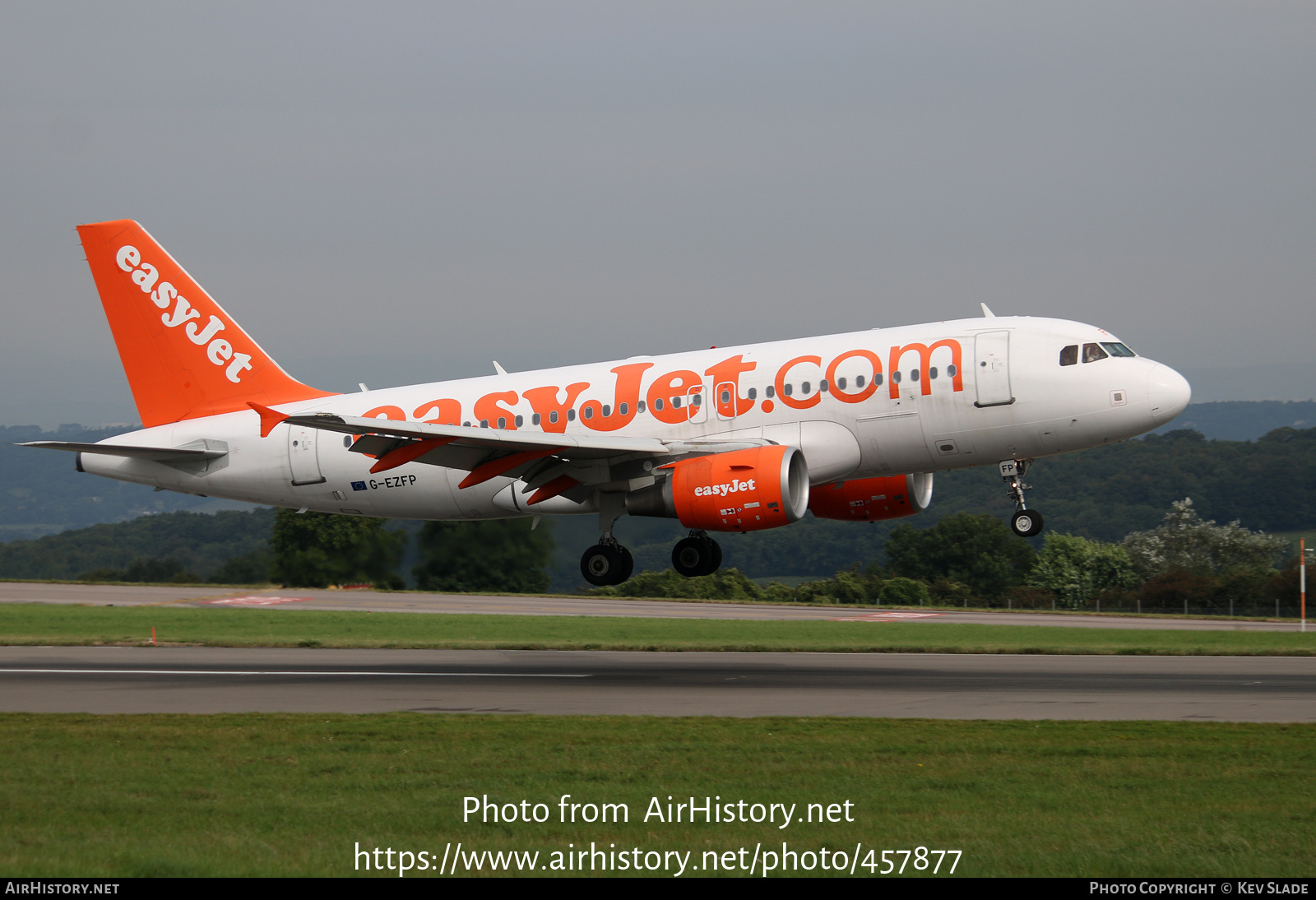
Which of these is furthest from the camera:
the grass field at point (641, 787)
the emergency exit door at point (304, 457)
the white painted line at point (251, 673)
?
the emergency exit door at point (304, 457)

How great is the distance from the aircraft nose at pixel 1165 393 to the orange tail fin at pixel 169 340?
69.3ft

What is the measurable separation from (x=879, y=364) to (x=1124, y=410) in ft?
17.2

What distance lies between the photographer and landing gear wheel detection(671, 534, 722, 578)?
31.1m

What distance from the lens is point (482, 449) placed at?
29375 mm

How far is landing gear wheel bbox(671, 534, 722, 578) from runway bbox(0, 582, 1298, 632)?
91.1ft

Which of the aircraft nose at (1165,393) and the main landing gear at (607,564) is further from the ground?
the aircraft nose at (1165,393)

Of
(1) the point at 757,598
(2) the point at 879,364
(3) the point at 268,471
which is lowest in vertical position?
(1) the point at 757,598

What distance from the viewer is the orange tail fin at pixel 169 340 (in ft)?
116

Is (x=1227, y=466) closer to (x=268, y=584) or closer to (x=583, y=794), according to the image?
(x=268, y=584)

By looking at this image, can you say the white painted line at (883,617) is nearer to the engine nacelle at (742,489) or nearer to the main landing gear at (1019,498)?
the main landing gear at (1019,498)

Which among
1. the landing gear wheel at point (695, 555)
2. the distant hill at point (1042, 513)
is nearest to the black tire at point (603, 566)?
the landing gear wheel at point (695, 555)

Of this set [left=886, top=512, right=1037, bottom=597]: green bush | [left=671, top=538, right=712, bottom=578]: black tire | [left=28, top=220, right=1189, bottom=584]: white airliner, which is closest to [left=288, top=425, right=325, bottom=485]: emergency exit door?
[left=28, top=220, right=1189, bottom=584]: white airliner

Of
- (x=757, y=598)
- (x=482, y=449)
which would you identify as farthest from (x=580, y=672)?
(x=757, y=598)

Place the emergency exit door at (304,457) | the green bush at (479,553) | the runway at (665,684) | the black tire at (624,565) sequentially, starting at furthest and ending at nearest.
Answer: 1. the green bush at (479,553)
2. the emergency exit door at (304,457)
3. the black tire at (624,565)
4. the runway at (665,684)
